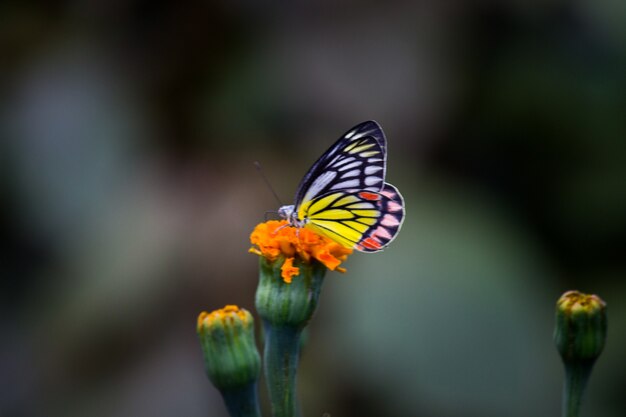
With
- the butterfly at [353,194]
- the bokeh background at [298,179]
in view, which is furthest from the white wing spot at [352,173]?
the bokeh background at [298,179]

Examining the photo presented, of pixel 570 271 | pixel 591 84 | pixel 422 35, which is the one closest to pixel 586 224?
pixel 570 271

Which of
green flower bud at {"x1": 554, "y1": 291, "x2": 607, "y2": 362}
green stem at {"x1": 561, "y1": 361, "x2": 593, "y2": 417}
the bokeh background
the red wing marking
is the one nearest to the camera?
green stem at {"x1": 561, "y1": 361, "x2": 593, "y2": 417}

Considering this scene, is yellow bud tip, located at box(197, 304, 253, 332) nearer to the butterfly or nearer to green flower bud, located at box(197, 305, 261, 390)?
green flower bud, located at box(197, 305, 261, 390)

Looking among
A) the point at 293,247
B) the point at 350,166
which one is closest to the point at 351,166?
the point at 350,166

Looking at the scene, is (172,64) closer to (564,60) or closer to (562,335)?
(564,60)

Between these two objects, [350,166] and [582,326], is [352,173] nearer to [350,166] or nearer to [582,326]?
[350,166]

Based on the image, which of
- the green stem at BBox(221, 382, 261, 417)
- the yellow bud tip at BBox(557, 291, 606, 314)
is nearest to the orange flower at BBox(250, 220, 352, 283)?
the green stem at BBox(221, 382, 261, 417)
